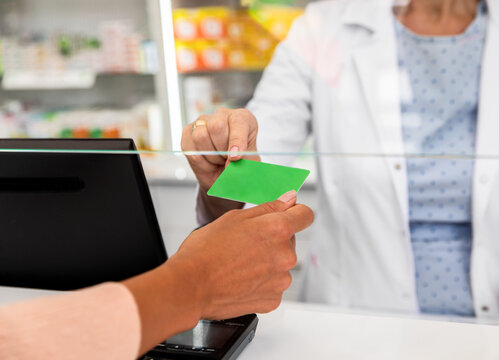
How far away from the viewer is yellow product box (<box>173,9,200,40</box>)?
232 cm

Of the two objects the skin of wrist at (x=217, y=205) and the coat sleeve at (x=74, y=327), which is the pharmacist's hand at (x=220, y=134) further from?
the coat sleeve at (x=74, y=327)

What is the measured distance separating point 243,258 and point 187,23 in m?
1.98

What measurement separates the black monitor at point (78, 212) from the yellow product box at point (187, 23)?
175 centimetres

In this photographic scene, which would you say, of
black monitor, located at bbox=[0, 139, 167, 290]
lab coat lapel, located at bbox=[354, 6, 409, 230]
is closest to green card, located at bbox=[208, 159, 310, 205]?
black monitor, located at bbox=[0, 139, 167, 290]

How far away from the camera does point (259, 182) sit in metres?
0.63

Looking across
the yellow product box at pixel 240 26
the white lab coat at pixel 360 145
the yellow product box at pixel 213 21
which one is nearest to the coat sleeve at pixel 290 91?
the white lab coat at pixel 360 145

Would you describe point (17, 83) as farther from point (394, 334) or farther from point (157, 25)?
point (394, 334)

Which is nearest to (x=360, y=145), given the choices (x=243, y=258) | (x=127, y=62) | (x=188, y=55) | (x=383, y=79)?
(x=383, y=79)

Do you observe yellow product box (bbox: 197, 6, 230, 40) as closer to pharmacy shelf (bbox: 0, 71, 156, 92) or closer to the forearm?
pharmacy shelf (bbox: 0, 71, 156, 92)

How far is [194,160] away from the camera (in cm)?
66

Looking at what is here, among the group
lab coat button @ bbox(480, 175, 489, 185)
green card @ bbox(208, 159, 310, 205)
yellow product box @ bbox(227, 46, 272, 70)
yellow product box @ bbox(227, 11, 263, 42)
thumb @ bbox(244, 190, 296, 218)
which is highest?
yellow product box @ bbox(227, 11, 263, 42)

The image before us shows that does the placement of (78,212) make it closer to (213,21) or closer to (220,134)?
(220,134)

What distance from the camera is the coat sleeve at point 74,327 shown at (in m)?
0.43

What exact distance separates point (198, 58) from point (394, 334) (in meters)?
1.92
